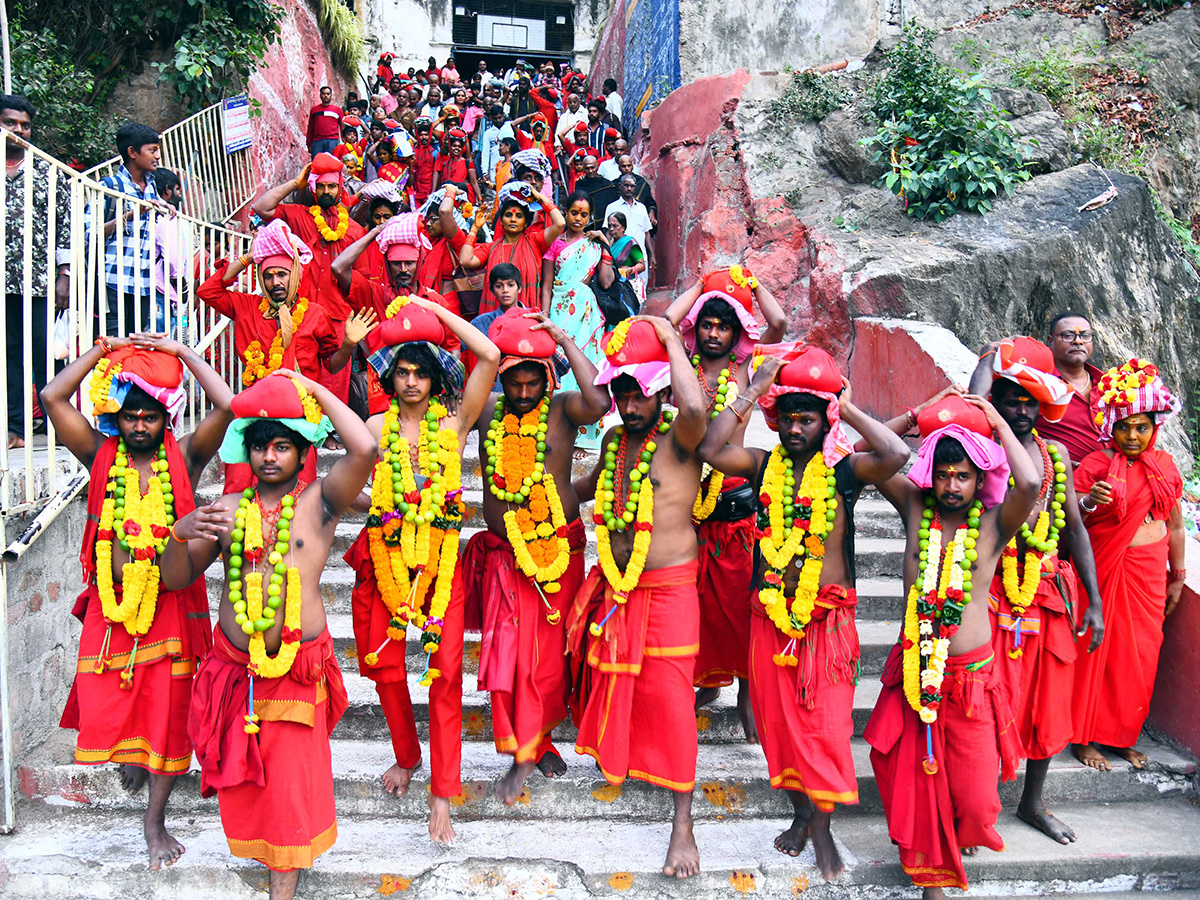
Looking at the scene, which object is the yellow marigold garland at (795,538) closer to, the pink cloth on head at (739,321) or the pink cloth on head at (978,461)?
the pink cloth on head at (978,461)

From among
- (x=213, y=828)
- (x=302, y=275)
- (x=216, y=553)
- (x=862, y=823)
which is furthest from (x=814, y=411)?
(x=302, y=275)

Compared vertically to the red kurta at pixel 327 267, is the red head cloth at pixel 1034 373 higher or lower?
lower

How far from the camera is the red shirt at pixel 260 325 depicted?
19.6 ft

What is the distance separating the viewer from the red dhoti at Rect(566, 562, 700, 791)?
388cm

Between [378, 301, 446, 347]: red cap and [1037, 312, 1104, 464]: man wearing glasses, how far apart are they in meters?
3.04

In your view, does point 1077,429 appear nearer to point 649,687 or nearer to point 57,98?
point 649,687

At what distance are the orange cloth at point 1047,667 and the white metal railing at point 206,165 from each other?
25.2ft

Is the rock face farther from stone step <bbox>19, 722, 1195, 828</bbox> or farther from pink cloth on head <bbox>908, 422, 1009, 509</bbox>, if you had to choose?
stone step <bbox>19, 722, 1195, 828</bbox>

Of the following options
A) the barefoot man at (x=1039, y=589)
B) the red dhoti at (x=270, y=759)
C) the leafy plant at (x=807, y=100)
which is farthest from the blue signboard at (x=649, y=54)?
the red dhoti at (x=270, y=759)

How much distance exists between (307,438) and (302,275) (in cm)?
305

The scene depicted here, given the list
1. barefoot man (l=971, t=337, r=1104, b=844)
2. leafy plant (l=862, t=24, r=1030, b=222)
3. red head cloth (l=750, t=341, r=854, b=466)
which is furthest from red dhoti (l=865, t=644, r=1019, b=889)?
leafy plant (l=862, t=24, r=1030, b=222)

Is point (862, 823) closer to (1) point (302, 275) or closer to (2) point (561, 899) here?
(2) point (561, 899)

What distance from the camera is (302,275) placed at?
6277 mm

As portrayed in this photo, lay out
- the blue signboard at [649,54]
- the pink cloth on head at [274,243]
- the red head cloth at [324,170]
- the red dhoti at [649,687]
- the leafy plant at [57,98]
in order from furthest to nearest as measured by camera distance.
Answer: the blue signboard at [649,54], the leafy plant at [57,98], the red head cloth at [324,170], the pink cloth on head at [274,243], the red dhoti at [649,687]
